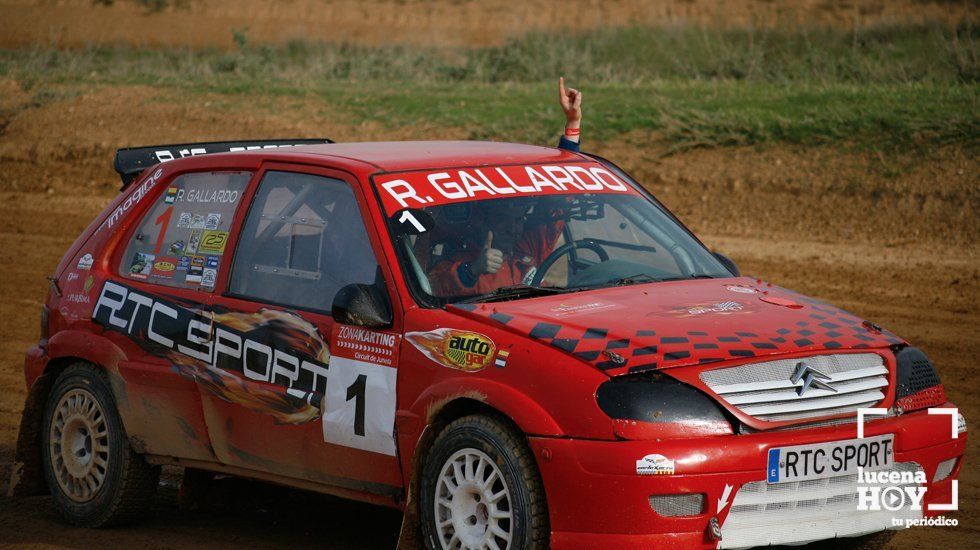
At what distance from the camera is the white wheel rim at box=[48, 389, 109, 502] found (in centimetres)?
660

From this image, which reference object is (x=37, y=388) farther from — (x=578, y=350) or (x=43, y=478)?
(x=578, y=350)

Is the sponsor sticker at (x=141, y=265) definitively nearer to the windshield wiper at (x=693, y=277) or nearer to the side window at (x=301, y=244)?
the side window at (x=301, y=244)

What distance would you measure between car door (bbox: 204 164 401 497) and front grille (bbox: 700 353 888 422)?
4.32 feet

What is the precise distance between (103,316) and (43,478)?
907 millimetres

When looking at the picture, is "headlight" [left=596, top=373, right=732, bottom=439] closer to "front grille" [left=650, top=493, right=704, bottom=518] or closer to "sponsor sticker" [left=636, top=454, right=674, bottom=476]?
"sponsor sticker" [left=636, top=454, right=674, bottom=476]

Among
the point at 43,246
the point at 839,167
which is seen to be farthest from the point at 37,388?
the point at 839,167

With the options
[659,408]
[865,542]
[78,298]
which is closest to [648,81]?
[78,298]

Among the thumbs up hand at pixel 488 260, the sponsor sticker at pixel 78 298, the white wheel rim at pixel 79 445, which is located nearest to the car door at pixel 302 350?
the thumbs up hand at pixel 488 260

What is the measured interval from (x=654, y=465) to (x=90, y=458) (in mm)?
3182

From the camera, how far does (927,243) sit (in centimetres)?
1362

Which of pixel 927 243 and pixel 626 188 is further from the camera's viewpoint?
pixel 927 243

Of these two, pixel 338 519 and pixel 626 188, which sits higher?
pixel 626 188

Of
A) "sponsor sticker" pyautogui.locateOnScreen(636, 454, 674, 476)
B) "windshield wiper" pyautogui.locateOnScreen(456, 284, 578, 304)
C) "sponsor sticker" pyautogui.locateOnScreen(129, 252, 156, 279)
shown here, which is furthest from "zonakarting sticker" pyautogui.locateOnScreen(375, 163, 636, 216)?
"sponsor sticker" pyautogui.locateOnScreen(636, 454, 674, 476)

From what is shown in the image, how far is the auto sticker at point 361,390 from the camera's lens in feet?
17.5
